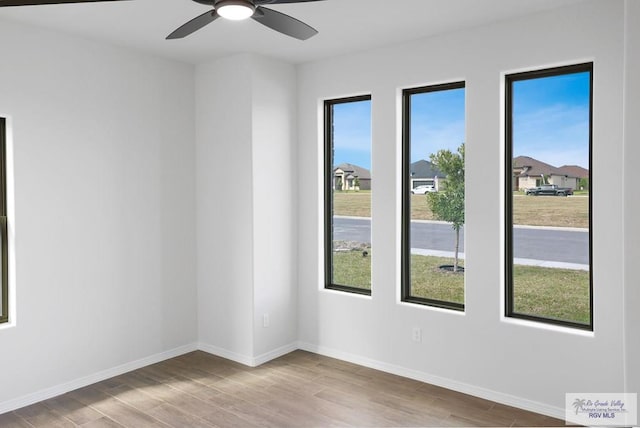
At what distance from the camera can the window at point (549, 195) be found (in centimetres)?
330

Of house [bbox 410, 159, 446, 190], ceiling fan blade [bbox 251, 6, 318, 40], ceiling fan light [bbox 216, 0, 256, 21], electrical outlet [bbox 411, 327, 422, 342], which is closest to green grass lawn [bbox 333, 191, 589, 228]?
house [bbox 410, 159, 446, 190]

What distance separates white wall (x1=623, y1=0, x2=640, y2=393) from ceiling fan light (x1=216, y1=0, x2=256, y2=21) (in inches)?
64.0

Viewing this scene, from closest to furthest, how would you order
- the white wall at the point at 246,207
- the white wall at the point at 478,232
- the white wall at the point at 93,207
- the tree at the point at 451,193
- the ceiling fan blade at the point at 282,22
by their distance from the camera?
the ceiling fan blade at the point at 282,22, the white wall at the point at 478,232, the white wall at the point at 93,207, the tree at the point at 451,193, the white wall at the point at 246,207

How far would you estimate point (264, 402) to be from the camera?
3518 millimetres

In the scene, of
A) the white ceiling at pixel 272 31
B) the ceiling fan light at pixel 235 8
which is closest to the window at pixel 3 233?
the white ceiling at pixel 272 31

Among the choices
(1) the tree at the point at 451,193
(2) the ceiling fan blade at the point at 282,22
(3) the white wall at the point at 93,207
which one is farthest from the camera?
(1) the tree at the point at 451,193

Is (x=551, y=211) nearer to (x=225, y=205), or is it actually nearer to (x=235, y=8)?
(x=235, y=8)

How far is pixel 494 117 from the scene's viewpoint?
11.4 feet

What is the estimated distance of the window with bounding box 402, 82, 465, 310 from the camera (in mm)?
3848

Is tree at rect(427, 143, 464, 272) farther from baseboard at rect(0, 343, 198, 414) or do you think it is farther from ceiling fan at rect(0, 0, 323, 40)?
baseboard at rect(0, 343, 198, 414)

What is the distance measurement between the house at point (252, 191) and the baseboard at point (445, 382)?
2 cm

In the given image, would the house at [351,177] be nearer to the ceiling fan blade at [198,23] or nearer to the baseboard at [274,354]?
the baseboard at [274,354]

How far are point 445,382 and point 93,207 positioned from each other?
296 cm

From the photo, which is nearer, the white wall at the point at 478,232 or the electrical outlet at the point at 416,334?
the white wall at the point at 478,232
